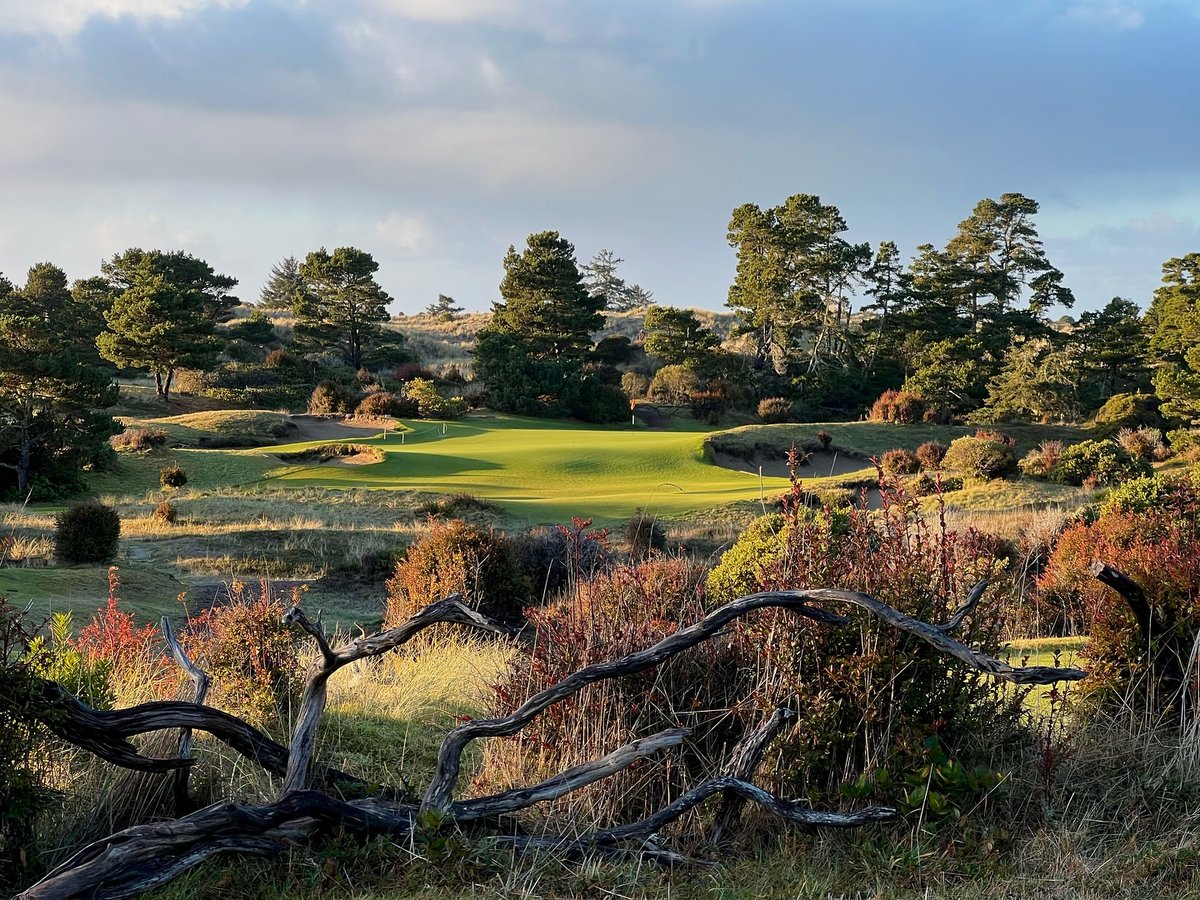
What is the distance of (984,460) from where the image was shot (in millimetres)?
21406

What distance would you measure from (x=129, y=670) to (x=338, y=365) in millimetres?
42849

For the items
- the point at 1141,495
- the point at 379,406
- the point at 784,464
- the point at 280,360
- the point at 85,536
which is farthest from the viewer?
the point at 280,360

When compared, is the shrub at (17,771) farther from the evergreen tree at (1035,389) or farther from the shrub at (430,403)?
the evergreen tree at (1035,389)

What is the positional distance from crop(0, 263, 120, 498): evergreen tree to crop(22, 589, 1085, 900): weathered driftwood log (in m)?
20.7

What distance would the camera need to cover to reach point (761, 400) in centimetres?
4212

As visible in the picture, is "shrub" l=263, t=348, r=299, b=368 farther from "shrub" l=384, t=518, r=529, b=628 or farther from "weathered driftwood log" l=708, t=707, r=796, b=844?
"weathered driftwood log" l=708, t=707, r=796, b=844

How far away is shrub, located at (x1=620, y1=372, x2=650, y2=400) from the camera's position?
44125mm

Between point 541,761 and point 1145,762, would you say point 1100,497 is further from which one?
point 541,761

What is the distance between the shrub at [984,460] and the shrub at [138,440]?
797 inches

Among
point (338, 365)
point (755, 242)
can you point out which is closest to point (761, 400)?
point (755, 242)

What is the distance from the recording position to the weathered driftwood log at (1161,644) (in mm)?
4660

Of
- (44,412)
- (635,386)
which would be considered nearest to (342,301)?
(635,386)

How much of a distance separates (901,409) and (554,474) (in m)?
15.5

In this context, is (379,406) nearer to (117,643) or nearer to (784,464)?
(784,464)
